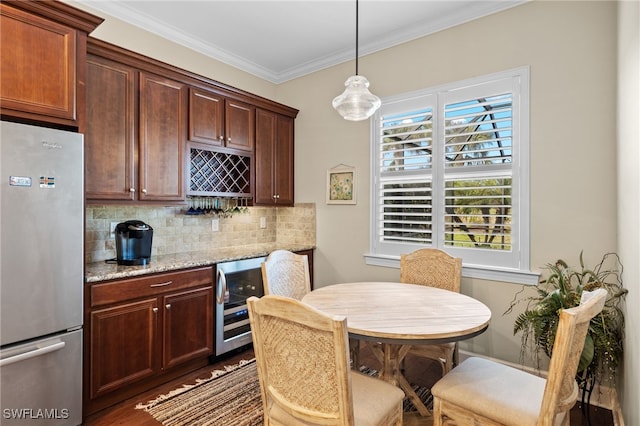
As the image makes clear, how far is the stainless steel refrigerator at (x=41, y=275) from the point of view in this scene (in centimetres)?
A: 170

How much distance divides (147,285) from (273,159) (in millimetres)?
1938

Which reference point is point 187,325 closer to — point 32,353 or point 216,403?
point 216,403

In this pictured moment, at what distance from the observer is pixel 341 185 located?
3662 mm

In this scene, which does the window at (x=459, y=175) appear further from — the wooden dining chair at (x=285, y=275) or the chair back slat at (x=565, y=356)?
the chair back slat at (x=565, y=356)

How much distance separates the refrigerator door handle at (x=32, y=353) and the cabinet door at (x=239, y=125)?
2.06m

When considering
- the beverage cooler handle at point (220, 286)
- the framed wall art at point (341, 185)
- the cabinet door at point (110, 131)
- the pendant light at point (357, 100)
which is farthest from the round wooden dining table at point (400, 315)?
the cabinet door at point (110, 131)

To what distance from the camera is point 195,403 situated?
2307 mm

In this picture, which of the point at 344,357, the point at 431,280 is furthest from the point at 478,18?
the point at 344,357

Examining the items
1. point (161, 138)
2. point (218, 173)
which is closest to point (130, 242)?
point (161, 138)

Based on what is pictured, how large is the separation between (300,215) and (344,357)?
9.60ft

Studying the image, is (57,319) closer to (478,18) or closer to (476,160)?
(476,160)

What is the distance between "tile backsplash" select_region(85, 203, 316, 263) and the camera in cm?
270

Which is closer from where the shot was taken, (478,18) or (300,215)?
(478,18)

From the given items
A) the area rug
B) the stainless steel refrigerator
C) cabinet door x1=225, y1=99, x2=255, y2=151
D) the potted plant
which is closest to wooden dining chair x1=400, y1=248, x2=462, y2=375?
the potted plant
